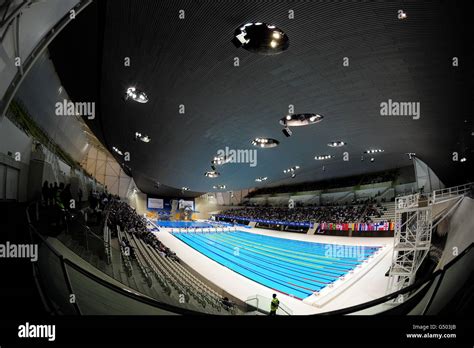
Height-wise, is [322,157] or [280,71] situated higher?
[280,71]

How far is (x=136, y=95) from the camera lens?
177 inches

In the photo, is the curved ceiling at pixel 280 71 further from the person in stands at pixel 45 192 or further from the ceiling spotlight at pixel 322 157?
the ceiling spotlight at pixel 322 157

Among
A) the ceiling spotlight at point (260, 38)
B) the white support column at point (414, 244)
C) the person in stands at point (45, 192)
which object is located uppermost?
the ceiling spotlight at point (260, 38)

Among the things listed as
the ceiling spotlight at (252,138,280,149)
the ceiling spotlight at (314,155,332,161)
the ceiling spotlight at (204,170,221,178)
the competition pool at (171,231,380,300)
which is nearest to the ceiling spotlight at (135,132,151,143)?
the ceiling spotlight at (252,138,280,149)

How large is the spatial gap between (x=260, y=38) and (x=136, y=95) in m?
3.00

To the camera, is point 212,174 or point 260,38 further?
point 212,174

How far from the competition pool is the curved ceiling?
5492mm

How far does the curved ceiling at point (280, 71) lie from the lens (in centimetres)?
253

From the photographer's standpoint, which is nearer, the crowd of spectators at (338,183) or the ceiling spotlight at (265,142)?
the ceiling spotlight at (265,142)

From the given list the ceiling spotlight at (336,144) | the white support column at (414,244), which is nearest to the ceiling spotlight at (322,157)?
the ceiling spotlight at (336,144)

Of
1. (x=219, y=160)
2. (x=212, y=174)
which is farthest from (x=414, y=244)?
(x=212, y=174)

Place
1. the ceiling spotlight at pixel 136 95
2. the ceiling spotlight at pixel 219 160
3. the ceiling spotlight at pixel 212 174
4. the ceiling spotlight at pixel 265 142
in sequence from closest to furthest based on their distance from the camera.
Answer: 1. the ceiling spotlight at pixel 136 95
2. the ceiling spotlight at pixel 265 142
3. the ceiling spotlight at pixel 219 160
4. the ceiling spotlight at pixel 212 174

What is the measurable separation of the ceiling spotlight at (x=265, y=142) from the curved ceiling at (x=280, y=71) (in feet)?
2.22

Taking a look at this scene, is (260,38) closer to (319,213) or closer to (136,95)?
(136,95)
